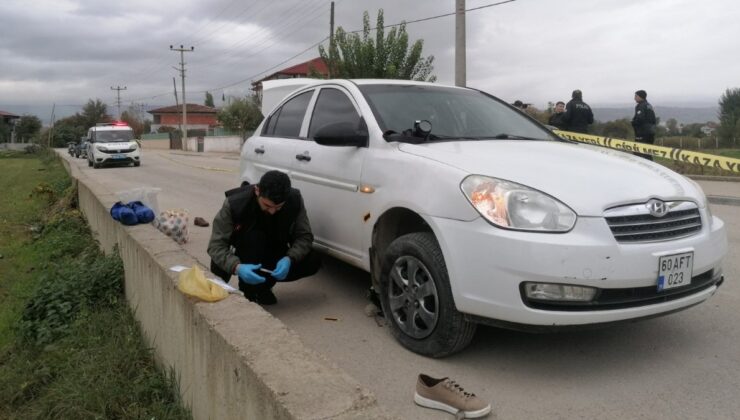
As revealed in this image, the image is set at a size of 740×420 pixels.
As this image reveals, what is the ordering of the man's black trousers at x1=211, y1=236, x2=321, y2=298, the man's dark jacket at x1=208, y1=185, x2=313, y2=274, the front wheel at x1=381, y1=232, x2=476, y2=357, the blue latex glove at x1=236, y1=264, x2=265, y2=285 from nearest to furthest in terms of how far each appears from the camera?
the front wheel at x1=381, y1=232, x2=476, y2=357
the blue latex glove at x1=236, y1=264, x2=265, y2=285
the man's dark jacket at x1=208, y1=185, x2=313, y2=274
the man's black trousers at x1=211, y1=236, x2=321, y2=298

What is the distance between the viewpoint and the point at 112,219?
561 centimetres

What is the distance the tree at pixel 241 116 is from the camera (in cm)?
5581

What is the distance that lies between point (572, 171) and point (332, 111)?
2.17m

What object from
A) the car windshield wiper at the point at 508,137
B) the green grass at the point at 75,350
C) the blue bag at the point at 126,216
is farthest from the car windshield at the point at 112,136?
the car windshield wiper at the point at 508,137

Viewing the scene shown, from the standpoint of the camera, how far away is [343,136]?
13.3 feet

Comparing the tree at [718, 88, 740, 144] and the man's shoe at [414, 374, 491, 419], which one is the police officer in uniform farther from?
the tree at [718, 88, 740, 144]

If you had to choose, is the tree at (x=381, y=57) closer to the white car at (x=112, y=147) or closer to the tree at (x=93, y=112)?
the white car at (x=112, y=147)

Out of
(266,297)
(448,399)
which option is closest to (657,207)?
(448,399)

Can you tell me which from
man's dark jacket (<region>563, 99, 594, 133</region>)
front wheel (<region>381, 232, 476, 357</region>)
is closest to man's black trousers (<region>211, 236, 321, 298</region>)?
front wheel (<region>381, 232, 476, 357</region>)

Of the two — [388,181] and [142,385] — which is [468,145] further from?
[142,385]

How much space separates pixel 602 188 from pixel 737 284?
2.56 m

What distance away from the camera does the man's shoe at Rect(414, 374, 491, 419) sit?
279 cm

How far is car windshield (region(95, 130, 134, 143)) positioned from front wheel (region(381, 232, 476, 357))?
83.7 ft

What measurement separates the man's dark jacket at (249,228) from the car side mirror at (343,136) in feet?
1.64
